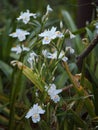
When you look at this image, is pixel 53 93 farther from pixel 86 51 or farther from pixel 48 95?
pixel 86 51

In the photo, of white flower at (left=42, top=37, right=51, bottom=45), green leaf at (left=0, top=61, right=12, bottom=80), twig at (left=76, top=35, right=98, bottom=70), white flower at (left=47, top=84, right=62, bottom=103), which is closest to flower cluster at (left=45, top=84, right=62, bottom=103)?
white flower at (left=47, top=84, right=62, bottom=103)

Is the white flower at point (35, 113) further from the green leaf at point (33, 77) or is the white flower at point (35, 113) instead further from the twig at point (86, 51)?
the twig at point (86, 51)

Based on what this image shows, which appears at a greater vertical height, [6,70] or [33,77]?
[6,70]

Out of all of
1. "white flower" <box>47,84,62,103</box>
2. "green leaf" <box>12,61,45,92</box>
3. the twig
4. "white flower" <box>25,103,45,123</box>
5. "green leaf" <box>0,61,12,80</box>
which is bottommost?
"white flower" <box>25,103,45,123</box>

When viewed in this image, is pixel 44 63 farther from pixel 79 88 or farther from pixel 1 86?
pixel 1 86

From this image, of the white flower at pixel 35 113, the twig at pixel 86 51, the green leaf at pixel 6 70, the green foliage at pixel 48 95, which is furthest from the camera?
the green leaf at pixel 6 70

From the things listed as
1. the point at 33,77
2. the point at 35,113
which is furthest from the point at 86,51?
the point at 35,113

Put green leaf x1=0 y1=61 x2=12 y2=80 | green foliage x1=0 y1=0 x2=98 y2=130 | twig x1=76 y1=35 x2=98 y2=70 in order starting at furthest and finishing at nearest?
green leaf x1=0 y1=61 x2=12 y2=80
twig x1=76 y1=35 x2=98 y2=70
green foliage x1=0 y1=0 x2=98 y2=130

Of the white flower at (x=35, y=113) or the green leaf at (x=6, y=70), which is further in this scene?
the green leaf at (x=6, y=70)

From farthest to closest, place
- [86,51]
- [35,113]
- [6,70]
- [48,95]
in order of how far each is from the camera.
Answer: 1. [6,70]
2. [86,51]
3. [48,95]
4. [35,113]

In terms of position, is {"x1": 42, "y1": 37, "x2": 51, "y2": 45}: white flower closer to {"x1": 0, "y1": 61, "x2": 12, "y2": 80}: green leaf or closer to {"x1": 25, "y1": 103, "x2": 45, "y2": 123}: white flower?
{"x1": 25, "y1": 103, "x2": 45, "y2": 123}: white flower

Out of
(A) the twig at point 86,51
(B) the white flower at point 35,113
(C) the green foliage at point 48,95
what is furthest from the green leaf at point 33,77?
(A) the twig at point 86,51

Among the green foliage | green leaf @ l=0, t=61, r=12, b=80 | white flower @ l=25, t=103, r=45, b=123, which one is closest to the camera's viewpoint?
white flower @ l=25, t=103, r=45, b=123

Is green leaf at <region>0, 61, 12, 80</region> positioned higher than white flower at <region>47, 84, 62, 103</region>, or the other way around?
green leaf at <region>0, 61, 12, 80</region>
